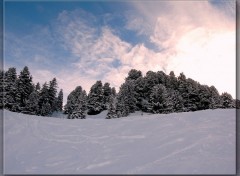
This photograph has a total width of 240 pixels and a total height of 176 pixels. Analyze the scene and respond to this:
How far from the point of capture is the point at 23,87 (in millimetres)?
65750

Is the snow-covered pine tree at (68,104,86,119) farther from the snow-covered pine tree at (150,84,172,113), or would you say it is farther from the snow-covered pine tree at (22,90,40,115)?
the snow-covered pine tree at (150,84,172,113)

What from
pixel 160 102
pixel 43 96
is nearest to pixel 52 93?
pixel 43 96

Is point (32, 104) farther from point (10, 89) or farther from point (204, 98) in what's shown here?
point (204, 98)

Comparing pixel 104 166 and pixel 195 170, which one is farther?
pixel 104 166

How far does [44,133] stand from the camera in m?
9.70

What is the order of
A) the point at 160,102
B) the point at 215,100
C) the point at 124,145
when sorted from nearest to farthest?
the point at 124,145, the point at 160,102, the point at 215,100

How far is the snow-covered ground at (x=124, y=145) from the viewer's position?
7.34 metres

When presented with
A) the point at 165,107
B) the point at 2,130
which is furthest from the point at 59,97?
the point at 2,130

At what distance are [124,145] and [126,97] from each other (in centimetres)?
5388

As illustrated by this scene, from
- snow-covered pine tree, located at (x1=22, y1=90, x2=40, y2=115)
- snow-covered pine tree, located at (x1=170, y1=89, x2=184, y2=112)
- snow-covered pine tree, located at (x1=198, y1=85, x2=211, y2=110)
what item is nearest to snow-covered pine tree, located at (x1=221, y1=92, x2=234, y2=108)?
snow-covered pine tree, located at (x1=198, y1=85, x2=211, y2=110)

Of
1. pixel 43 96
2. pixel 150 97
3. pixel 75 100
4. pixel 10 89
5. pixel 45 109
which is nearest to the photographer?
pixel 150 97

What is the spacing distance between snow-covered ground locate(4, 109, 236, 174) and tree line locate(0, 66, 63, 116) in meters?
50.6

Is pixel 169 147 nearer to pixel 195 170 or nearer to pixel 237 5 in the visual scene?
pixel 195 170

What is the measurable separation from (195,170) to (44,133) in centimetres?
518
